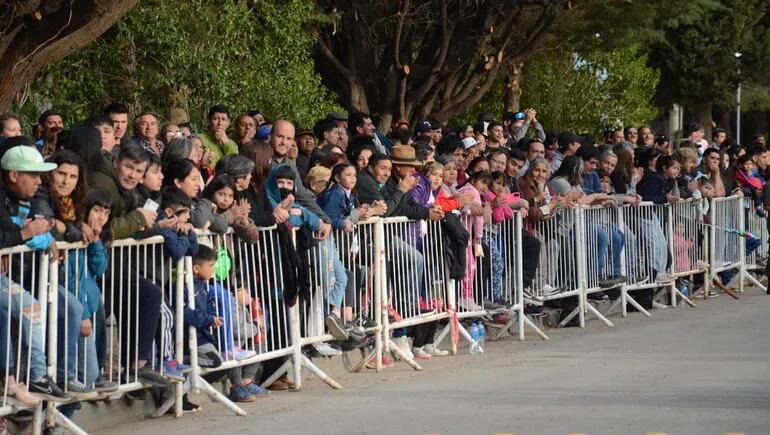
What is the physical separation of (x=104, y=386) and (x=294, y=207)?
256cm

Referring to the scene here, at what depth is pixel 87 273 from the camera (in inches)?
366

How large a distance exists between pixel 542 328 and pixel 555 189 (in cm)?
152

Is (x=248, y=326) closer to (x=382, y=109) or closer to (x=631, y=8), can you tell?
(x=382, y=109)

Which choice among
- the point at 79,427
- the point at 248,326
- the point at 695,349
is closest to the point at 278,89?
the point at 695,349

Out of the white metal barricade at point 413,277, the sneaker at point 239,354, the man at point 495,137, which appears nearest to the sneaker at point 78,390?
the sneaker at point 239,354

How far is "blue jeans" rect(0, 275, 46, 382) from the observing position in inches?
340

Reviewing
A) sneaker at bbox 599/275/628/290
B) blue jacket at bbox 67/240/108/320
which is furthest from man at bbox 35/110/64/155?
sneaker at bbox 599/275/628/290

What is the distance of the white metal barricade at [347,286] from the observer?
11.8 meters

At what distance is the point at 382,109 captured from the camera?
91.2 ft

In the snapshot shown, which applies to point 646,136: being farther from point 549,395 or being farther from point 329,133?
point 549,395

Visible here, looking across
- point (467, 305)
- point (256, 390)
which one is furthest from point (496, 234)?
point (256, 390)

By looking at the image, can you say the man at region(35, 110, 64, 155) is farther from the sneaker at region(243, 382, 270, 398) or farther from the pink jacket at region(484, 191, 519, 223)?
the pink jacket at region(484, 191, 519, 223)

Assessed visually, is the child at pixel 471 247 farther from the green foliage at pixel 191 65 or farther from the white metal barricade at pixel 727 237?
the green foliage at pixel 191 65

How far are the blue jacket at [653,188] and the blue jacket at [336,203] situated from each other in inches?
265
